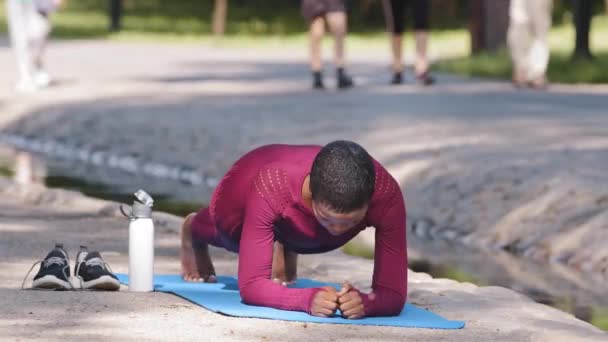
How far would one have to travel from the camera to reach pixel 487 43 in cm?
2350

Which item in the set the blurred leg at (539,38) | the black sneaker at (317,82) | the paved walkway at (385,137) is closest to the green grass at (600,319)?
the paved walkway at (385,137)

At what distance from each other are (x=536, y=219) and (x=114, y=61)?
601 inches

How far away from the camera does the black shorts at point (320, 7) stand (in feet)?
58.1

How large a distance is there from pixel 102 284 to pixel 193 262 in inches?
24.4

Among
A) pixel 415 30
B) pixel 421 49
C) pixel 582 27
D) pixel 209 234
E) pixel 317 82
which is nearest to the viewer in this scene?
pixel 209 234

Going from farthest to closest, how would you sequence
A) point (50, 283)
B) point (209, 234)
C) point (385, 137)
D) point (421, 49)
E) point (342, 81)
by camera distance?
point (421, 49) → point (342, 81) → point (385, 137) → point (209, 234) → point (50, 283)

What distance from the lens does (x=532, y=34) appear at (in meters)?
17.8

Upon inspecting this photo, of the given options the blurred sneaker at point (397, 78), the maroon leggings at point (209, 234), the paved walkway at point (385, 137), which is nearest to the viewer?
the maroon leggings at point (209, 234)

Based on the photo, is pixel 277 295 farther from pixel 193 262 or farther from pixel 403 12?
pixel 403 12

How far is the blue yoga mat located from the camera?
21.2 feet

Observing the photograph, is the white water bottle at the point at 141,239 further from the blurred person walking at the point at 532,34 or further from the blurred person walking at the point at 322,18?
the blurred person walking at the point at 532,34

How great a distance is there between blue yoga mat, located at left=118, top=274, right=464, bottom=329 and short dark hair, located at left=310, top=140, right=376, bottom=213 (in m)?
0.56

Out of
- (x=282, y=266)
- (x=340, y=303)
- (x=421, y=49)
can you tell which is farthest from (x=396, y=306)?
(x=421, y=49)

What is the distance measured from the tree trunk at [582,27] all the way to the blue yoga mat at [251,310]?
13839mm
